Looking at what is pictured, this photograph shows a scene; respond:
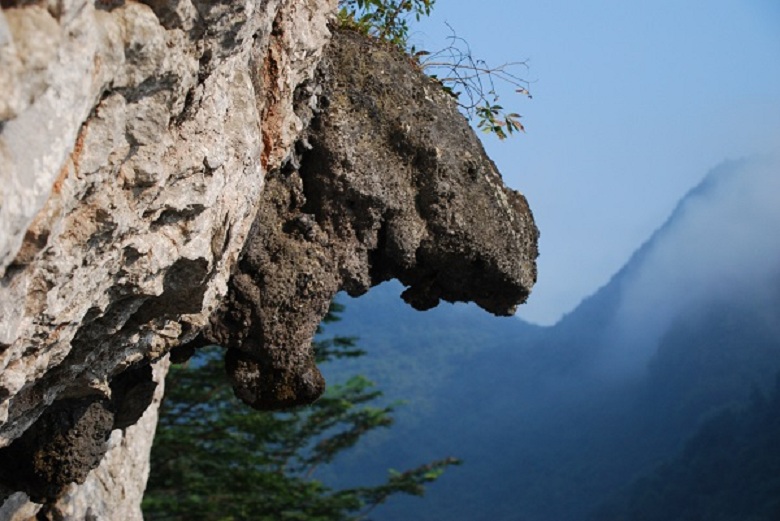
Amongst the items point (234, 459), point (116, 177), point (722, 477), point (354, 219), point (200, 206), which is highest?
point (722, 477)

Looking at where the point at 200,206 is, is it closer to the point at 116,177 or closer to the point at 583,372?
the point at 116,177

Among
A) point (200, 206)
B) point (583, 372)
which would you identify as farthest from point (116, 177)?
point (583, 372)

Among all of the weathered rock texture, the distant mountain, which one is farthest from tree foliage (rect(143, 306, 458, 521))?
the distant mountain

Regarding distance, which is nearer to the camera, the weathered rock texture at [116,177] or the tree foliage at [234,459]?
the weathered rock texture at [116,177]

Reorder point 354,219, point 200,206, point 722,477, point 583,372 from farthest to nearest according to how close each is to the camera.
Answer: point 583,372, point 722,477, point 354,219, point 200,206

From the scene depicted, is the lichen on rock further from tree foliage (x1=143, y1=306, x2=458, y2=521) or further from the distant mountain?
the distant mountain

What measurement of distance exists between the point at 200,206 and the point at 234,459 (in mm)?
13065

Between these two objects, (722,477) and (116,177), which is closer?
(116,177)

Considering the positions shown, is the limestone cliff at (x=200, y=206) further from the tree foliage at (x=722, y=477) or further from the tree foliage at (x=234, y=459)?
the tree foliage at (x=722, y=477)

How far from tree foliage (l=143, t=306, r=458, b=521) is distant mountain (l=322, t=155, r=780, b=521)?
3008cm

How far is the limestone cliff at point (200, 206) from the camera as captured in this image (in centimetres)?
322

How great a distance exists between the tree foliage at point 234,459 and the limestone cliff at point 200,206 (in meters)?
9.15

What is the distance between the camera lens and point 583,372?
221ft

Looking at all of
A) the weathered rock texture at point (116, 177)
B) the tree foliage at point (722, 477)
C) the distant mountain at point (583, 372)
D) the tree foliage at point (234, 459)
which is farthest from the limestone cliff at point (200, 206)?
the distant mountain at point (583, 372)
